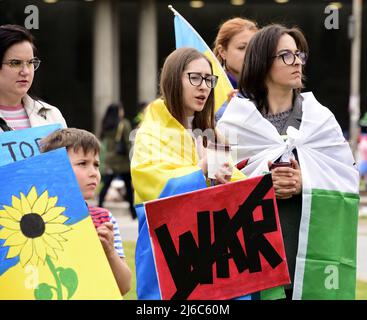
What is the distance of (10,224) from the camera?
12.0ft

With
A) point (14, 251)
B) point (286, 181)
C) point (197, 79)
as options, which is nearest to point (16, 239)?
point (14, 251)

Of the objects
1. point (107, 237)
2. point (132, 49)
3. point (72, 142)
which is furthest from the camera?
point (132, 49)

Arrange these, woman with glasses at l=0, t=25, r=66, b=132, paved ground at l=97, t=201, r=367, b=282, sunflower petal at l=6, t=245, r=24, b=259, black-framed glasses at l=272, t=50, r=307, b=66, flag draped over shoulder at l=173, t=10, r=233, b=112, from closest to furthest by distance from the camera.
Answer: sunflower petal at l=6, t=245, r=24, b=259, woman with glasses at l=0, t=25, r=66, b=132, black-framed glasses at l=272, t=50, r=307, b=66, flag draped over shoulder at l=173, t=10, r=233, b=112, paved ground at l=97, t=201, r=367, b=282

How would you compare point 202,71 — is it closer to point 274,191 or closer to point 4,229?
point 274,191

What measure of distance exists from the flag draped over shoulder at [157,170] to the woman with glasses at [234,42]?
1292 millimetres

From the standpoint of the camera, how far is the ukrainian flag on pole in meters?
5.23

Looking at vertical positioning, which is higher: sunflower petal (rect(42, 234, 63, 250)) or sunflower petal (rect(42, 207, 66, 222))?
sunflower petal (rect(42, 207, 66, 222))

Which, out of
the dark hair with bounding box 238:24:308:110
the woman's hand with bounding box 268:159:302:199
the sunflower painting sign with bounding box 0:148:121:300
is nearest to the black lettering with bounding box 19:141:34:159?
the sunflower painting sign with bounding box 0:148:121:300

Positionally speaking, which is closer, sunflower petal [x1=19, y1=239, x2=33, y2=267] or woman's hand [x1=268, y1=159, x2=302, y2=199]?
sunflower petal [x1=19, y1=239, x2=33, y2=267]

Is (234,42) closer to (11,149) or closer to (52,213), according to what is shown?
(11,149)

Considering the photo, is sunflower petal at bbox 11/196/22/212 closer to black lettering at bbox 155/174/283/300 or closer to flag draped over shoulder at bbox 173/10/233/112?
black lettering at bbox 155/174/283/300

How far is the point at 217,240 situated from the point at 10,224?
908 millimetres

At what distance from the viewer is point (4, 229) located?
3.65 metres

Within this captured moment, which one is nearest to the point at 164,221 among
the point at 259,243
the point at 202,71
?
the point at 259,243
